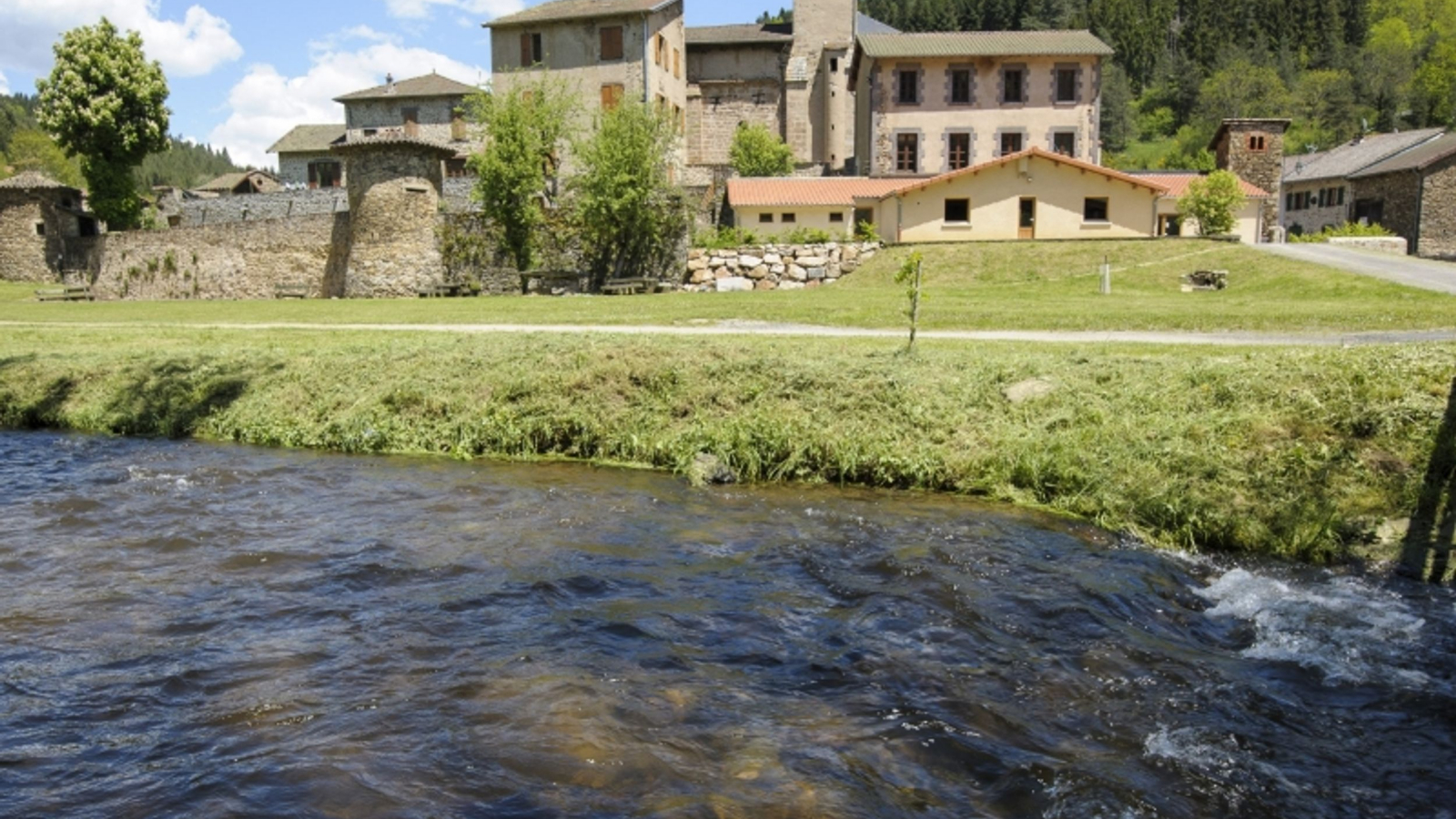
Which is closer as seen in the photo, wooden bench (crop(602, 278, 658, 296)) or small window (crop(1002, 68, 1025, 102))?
wooden bench (crop(602, 278, 658, 296))

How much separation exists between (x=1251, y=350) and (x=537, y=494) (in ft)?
32.7

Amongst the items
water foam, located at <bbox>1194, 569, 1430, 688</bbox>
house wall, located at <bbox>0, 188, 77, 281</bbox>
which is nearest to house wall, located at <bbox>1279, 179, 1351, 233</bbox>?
water foam, located at <bbox>1194, 569, 1430, 688</bbox>

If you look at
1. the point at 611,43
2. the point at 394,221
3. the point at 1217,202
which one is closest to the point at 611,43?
the point at 611,43

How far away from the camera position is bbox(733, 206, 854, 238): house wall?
43625 mm

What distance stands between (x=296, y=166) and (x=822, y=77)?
41.9 m

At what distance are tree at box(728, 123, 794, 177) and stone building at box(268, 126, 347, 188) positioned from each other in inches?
1376

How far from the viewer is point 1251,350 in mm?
13961

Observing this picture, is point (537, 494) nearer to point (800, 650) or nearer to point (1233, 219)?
point (800, 650)

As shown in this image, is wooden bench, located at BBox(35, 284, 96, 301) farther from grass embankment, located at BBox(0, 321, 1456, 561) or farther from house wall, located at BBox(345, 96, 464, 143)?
grass embankment, located at BBox(0, 321, 1456, 561)

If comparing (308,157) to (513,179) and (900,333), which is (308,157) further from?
(900,333)

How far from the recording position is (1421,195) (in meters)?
51.0

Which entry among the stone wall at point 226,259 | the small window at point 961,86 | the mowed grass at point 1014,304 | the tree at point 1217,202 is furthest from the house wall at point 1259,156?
the stone wall at point 226,259

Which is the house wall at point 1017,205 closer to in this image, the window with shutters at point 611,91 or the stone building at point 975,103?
the stone building at point 975,103

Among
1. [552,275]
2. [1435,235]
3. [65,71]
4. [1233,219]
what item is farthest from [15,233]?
[1435,235]
